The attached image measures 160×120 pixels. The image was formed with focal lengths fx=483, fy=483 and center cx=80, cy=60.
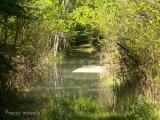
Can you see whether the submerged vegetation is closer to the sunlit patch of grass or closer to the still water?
the still water

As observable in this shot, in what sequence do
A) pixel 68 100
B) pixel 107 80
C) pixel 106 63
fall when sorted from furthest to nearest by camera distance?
pixel 107 80
pixel 106 63
pixel 68 100

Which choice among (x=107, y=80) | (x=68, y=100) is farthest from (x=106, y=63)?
(x=68, y=100)

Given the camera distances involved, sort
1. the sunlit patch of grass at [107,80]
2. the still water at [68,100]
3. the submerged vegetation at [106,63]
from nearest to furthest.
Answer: the submerged vegetation at [106,63]
the still water at [68,100]
the sunlit patch of grass at [107,80]

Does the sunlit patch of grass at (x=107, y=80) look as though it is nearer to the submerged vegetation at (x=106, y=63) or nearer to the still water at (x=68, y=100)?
the still water at (x=68, y=100)

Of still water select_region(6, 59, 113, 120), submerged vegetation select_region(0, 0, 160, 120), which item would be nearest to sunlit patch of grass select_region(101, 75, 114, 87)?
still water select_region(6, 59, 113, 120)

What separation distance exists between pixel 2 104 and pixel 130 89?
832 cm

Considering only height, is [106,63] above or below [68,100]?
above

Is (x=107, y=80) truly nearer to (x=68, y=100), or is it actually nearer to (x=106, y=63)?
(x=106, y=63)

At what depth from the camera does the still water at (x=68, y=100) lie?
18.6 meters

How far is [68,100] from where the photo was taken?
23.5 m

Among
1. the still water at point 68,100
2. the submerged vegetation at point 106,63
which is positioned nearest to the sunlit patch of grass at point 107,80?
the still water at point 68,100

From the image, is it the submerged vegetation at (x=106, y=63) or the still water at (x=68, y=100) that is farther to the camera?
the still water at (x=68, y=100)

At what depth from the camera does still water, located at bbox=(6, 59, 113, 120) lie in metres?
18.6

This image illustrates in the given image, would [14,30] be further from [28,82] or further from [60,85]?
[60,85]
